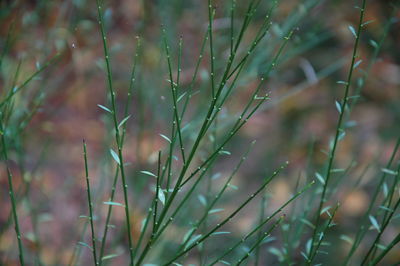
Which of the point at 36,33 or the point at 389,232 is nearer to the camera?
the point at 389,232

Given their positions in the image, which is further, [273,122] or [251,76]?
[273,122]

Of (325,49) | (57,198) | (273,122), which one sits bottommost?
(57,198)

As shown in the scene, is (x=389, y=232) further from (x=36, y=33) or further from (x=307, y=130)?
(x=36, y=33)

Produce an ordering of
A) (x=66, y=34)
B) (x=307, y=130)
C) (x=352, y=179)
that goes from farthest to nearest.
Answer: (x=307, y=130)
(x=352, y=179)
(x=66, y=34)

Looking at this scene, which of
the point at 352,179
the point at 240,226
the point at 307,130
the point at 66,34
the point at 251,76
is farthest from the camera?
the point at 307,130

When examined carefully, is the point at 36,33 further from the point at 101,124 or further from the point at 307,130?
the point at 307,130

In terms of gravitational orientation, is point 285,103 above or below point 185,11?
below

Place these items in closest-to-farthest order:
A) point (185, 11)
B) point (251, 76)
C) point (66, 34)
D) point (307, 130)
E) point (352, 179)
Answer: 1. point (251, 76)
2. point (66, 34)
3. point (352, 179)
4. point (307, 130)
5. point (185, 11)

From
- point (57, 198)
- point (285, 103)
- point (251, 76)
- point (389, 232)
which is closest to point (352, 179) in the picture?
point (389, 232)

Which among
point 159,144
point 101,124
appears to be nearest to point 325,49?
point 159,144
